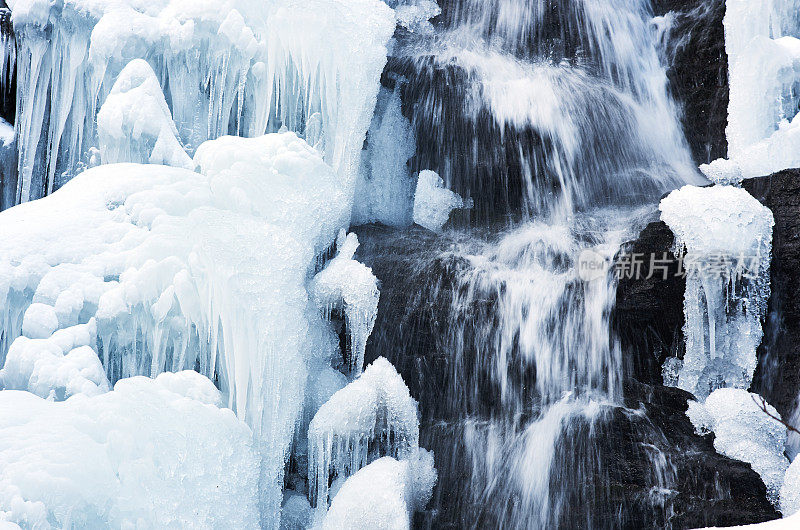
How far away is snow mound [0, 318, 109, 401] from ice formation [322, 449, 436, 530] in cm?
150

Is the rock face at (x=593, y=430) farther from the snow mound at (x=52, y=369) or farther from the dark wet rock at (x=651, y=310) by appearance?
the snow mound at (x=52, y=369)

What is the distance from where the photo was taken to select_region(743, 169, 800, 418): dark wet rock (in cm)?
482

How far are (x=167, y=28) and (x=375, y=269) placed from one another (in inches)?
107

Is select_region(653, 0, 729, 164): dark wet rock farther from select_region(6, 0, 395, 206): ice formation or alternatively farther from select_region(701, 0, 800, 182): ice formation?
select_region(6, 0, 395, 206): ice formation

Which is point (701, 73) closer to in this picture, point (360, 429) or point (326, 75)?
point (326, 75)

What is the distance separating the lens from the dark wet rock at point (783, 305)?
4.82 m

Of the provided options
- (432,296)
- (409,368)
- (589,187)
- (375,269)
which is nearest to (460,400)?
(409,368)

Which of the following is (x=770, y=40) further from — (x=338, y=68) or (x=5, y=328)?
(x=5, y=328)

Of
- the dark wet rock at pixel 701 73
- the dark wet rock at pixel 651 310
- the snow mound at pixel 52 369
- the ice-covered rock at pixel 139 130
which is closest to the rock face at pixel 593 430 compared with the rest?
the dark wet rock at pixel 651 310

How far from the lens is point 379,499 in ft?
13.5

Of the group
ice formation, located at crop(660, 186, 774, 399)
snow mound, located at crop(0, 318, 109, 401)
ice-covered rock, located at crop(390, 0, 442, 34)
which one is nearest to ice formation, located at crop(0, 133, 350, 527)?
snow mound, located at crop(0, 318, 109, 401)

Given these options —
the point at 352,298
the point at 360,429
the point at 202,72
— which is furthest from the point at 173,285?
the point at 202,72

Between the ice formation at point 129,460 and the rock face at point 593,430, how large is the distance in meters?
1.30

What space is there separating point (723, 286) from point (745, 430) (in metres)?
0.96
